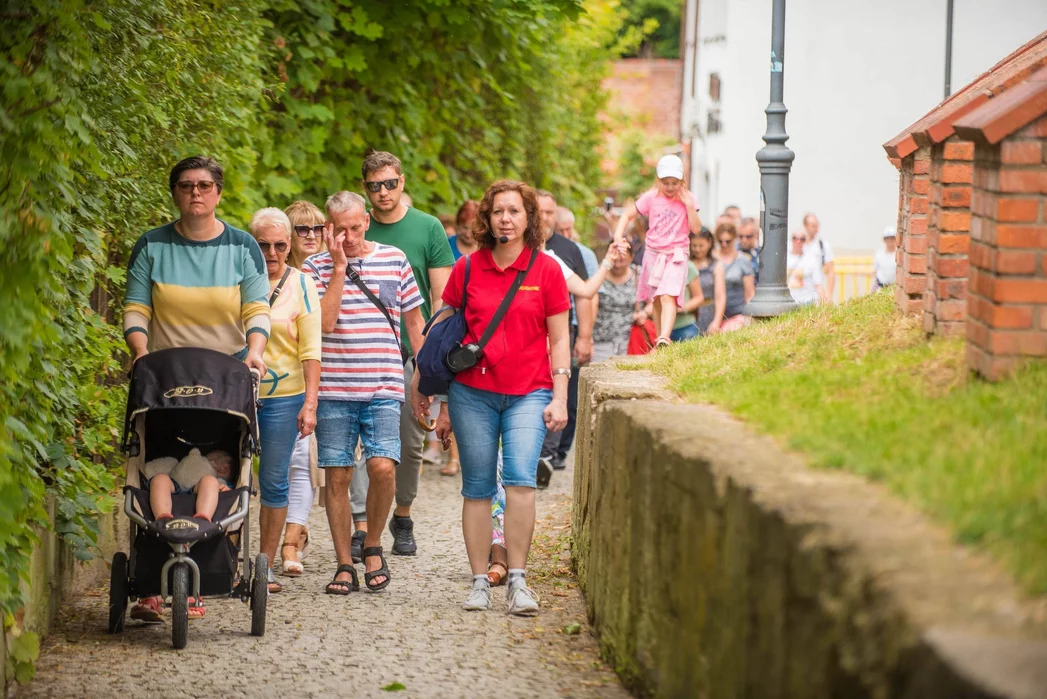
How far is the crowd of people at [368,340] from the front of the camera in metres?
6.50

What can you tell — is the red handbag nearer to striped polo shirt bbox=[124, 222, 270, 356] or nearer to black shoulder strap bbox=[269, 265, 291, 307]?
black shoulder strap bbox=[269, 265, 291, 307]

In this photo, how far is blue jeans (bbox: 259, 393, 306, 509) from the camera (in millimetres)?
7016

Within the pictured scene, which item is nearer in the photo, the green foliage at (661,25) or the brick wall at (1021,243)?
the brick wall at (1021,243)

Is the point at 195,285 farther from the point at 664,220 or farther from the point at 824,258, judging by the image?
the point at 824,258

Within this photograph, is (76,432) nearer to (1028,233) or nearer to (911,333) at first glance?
(911,333)

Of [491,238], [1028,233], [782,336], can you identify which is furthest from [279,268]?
[1028,233]

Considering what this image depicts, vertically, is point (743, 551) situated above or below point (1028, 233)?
below

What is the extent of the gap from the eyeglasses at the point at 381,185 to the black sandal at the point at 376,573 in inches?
76.3

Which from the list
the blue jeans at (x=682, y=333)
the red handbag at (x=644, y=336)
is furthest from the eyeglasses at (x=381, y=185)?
the blue jeans at (x=682, y=333)

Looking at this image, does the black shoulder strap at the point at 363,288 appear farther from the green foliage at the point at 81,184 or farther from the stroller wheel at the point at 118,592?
the stroller wheel at the point at 118,592

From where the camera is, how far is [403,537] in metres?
8.23

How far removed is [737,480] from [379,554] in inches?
144

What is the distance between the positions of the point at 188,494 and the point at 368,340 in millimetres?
1423

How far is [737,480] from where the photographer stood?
4000mm
